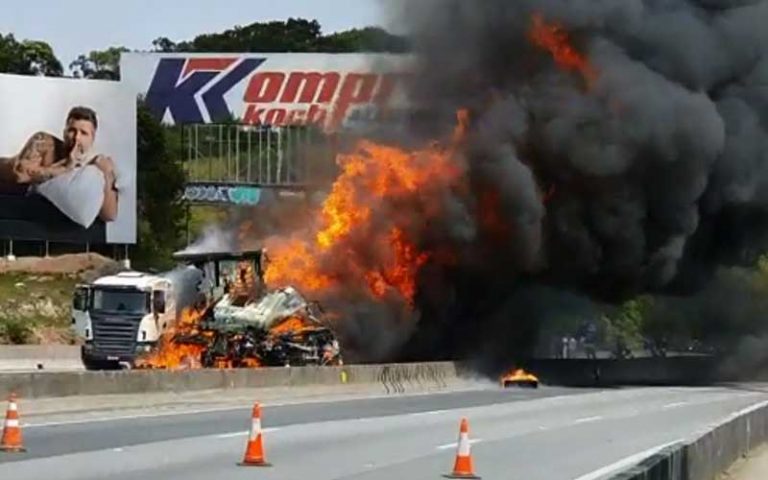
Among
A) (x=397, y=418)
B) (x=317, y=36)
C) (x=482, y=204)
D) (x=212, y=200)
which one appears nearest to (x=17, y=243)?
(x=212, y=200)

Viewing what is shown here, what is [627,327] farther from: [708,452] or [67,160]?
[708,452]

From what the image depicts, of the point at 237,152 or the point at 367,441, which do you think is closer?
the point at 367,441

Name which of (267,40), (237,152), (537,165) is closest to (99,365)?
(537,165)

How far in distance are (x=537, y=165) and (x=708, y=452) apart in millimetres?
35583

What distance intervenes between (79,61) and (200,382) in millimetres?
113031

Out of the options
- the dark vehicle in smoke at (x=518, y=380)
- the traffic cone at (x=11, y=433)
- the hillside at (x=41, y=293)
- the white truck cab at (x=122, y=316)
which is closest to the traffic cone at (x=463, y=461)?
the traffic cone at (x=11, y=433)

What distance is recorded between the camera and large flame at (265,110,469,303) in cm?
5300

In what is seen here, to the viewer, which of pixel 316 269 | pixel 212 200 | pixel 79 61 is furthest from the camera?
pixel 79 61

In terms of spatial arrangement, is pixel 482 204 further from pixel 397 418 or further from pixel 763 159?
pixel 397 418

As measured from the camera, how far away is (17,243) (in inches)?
3179

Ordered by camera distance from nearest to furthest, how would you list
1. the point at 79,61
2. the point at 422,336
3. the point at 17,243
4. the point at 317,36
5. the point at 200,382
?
the point at 200,382, the point at 422,336, the point at 17,243, the point at 79,61, the point at 317,36

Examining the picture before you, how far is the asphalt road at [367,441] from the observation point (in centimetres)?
1930

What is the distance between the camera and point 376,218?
5384cm

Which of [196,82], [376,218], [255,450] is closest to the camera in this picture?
[255,450]
